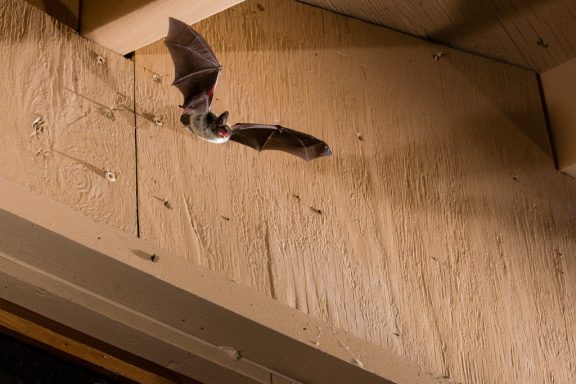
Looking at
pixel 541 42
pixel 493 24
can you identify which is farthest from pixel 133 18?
pixel 541 42

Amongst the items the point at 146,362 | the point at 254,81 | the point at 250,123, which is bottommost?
the point at 146,362

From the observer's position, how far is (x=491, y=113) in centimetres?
220

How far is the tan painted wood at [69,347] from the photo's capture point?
63.3 inches

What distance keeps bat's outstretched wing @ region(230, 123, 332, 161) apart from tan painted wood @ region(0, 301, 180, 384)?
36cm

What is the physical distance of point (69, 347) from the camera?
165cm

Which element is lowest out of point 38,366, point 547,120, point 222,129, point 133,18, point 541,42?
point 38,366

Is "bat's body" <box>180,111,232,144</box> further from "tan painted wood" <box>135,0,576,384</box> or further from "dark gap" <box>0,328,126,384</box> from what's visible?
"dark gap" <box>0,328,126,384</box>

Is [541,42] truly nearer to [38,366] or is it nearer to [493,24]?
[493,24]

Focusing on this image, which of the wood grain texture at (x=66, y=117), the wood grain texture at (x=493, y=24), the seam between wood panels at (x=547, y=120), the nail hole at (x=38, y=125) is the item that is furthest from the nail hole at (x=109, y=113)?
the seam between wood panels at (x=547, y=120)

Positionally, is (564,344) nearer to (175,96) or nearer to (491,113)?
(491,113)

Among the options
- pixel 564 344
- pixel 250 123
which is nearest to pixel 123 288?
pixel 250 123

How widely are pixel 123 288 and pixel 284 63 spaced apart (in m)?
0.56

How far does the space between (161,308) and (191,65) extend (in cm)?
34

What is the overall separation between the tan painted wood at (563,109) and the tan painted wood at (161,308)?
706mm
